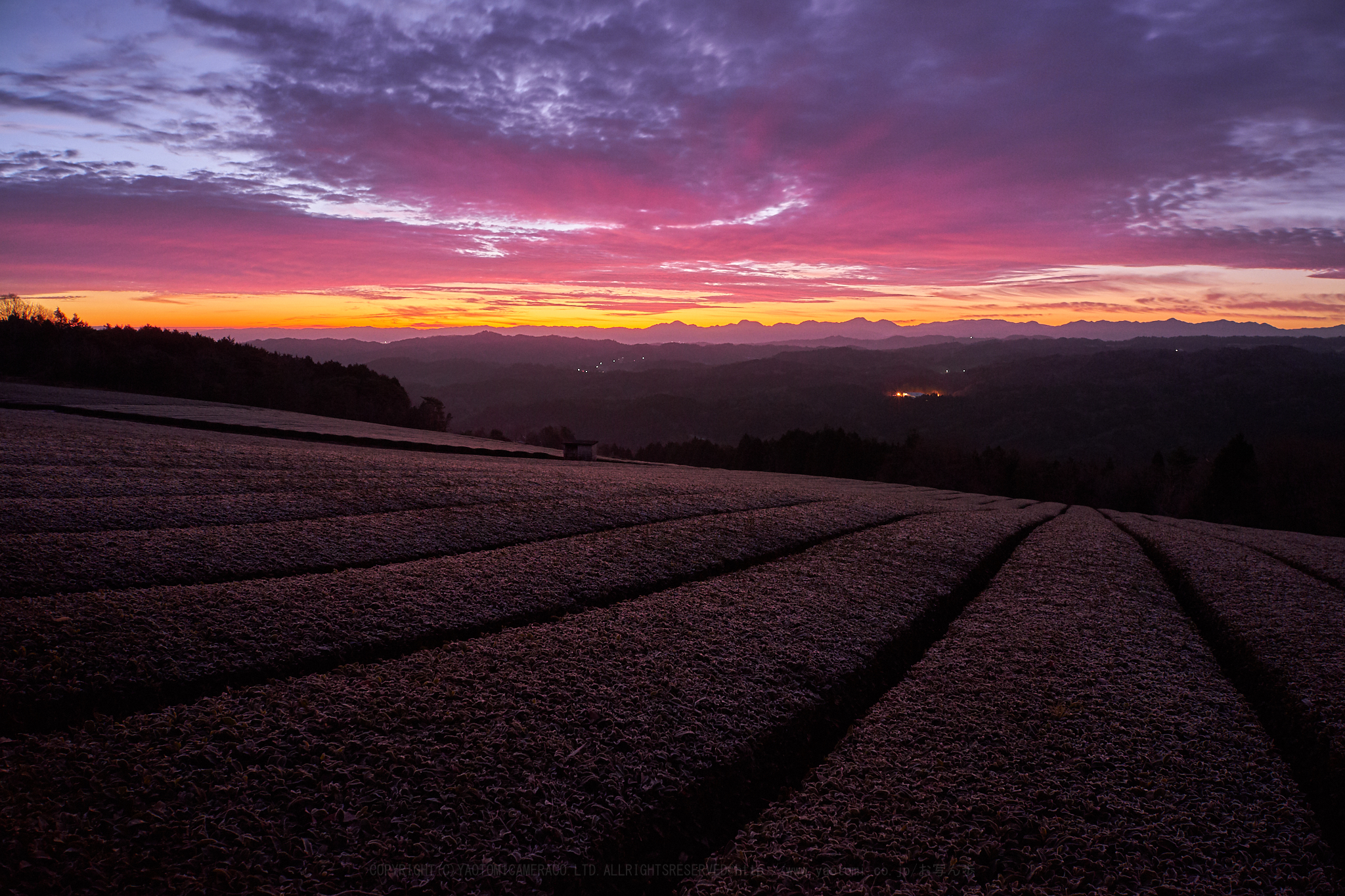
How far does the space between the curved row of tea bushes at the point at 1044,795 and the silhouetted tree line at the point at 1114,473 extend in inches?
3929

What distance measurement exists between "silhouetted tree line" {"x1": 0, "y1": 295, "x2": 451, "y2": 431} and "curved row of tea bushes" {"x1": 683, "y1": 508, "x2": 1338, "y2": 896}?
80804 mm

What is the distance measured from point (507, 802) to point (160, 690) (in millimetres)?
3992

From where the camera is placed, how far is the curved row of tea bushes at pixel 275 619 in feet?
20.7

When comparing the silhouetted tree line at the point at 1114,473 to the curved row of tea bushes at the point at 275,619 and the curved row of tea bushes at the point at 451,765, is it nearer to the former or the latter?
the curved row of tea bushes at the point at 275,619

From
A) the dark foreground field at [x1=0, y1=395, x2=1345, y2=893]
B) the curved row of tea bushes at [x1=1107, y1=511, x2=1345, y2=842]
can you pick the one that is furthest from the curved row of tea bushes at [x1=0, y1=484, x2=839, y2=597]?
the curved row of tea bushes at [x1=1107, y1=511, x2=1345, y2=842]

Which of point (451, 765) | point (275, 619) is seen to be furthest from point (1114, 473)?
point (451, 765)

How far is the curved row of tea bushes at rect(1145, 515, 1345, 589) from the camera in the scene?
1744 centimetres

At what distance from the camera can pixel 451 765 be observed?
5.51 metres

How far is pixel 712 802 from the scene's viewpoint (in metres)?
5.68

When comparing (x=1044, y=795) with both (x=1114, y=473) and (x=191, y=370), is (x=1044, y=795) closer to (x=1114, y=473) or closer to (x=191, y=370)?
(x=191, y=370)

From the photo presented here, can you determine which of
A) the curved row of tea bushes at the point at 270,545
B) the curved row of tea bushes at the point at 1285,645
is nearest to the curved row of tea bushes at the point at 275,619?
the curved row of tea bushes at the point at 270,545

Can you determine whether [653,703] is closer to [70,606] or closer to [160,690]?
[160,690]

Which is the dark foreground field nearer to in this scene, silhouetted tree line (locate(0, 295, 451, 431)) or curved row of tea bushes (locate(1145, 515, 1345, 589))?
curved row of tea bushes (locate(1145, 515, 1345, 589))

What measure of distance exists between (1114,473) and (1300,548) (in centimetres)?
12490
